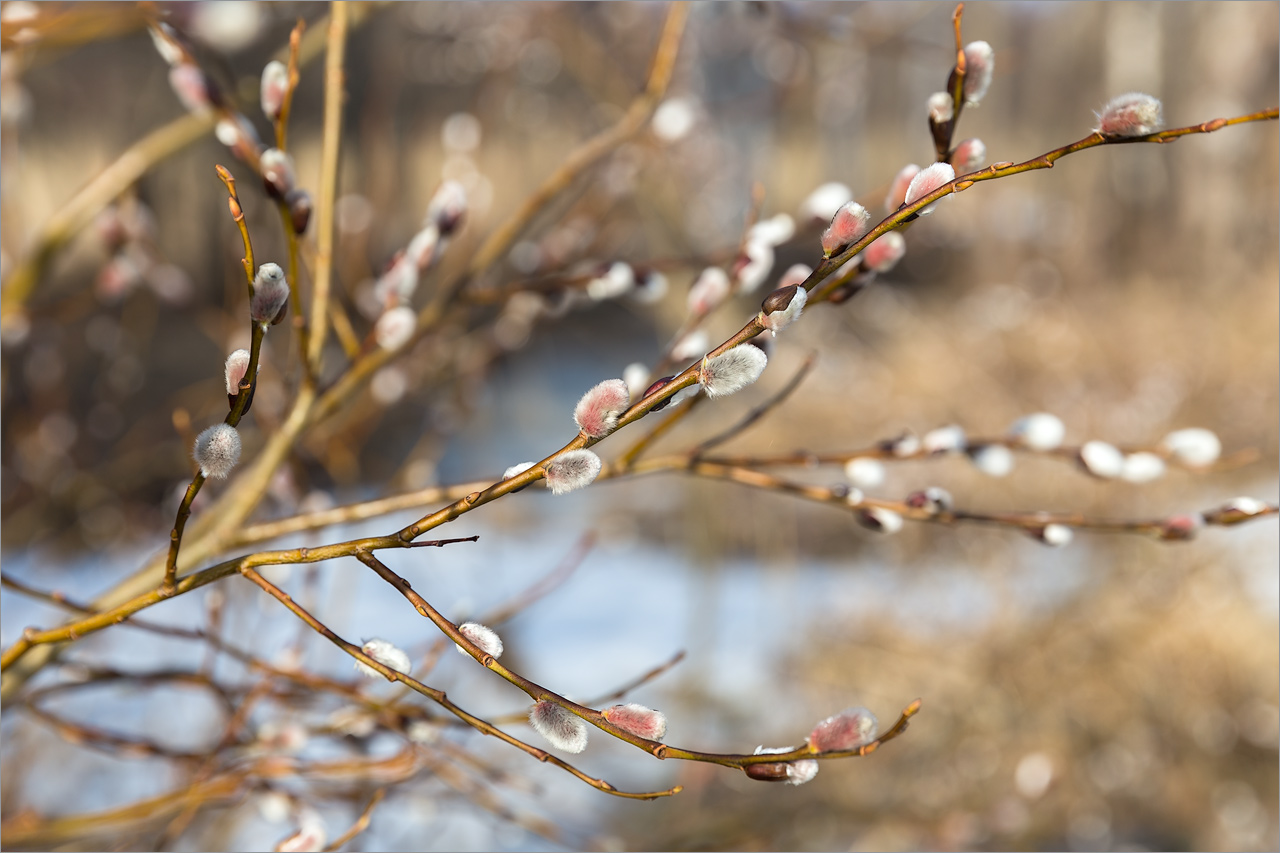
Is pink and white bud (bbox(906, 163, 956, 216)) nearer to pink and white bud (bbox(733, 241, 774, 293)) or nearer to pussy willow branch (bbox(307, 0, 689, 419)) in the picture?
pink and white bud (bbox(733, 241, 774, 293))

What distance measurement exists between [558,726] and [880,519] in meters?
0.41

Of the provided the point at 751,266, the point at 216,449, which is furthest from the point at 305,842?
the point at 751,266

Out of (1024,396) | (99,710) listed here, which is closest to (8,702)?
(99,710)

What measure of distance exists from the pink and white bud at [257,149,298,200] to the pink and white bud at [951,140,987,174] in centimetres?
53

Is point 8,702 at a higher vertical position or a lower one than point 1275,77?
lower

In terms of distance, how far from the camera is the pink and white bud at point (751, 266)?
0.85 meters

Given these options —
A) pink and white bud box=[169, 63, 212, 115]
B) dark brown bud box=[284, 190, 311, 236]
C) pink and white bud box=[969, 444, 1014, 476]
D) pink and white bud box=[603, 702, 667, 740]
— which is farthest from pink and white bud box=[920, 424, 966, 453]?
pink and white bud box=[169, 63, 212, 115]


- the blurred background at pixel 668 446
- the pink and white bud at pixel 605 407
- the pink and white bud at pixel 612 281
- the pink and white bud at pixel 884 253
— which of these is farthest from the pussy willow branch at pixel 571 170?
the pink and white bud at pixel 605 407

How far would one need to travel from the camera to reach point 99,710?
3006 mm

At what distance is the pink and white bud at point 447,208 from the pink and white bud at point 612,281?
153 mm

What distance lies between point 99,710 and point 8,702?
8.38 ft

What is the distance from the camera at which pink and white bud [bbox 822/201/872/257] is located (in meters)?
0.51

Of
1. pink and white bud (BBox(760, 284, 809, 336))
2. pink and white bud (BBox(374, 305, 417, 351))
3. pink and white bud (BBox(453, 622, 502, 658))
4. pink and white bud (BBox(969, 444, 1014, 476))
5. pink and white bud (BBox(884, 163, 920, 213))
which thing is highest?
pink and white bud (BBox(374, 305, 417, 351))

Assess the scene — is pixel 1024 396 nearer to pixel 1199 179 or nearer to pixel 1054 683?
pixel 1054 683
